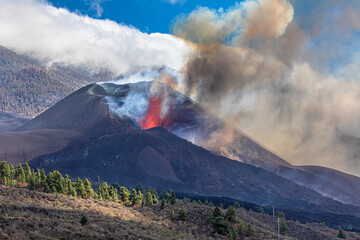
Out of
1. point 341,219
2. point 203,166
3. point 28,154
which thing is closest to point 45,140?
point 28,154

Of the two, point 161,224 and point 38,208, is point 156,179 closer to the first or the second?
point 161,224

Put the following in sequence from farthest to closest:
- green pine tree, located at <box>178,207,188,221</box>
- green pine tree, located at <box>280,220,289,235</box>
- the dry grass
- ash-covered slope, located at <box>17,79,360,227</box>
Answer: ash-covered slope, located at <box>17,79,360,227</box> → green pine tree, located at <box>280,220,289,235</box> → green pine tree, located at <box>178,207,188,221</box> → the dry grass

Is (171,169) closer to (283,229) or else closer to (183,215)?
(283,229)

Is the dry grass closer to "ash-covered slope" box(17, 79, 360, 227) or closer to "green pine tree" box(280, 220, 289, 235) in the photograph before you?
"green pine tree" box(280, 220, 289, 235)

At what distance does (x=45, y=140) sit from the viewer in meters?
191

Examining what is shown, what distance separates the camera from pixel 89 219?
49.8 m

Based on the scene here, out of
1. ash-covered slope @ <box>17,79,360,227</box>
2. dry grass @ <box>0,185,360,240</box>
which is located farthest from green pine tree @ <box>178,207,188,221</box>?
ash-covered slope @ <box>17,79,360,227</box>

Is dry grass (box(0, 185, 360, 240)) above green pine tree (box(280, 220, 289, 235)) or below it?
below

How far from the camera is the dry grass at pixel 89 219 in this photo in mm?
37219

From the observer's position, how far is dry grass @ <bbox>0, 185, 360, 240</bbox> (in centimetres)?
3722

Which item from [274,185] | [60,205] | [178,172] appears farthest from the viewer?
[274,185]

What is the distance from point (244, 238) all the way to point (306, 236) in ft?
96.9

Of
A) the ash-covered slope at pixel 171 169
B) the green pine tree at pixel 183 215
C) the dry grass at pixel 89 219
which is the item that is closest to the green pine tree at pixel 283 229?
the dry grass at pixel 89 219

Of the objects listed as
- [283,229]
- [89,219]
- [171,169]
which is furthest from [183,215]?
[171,169]
